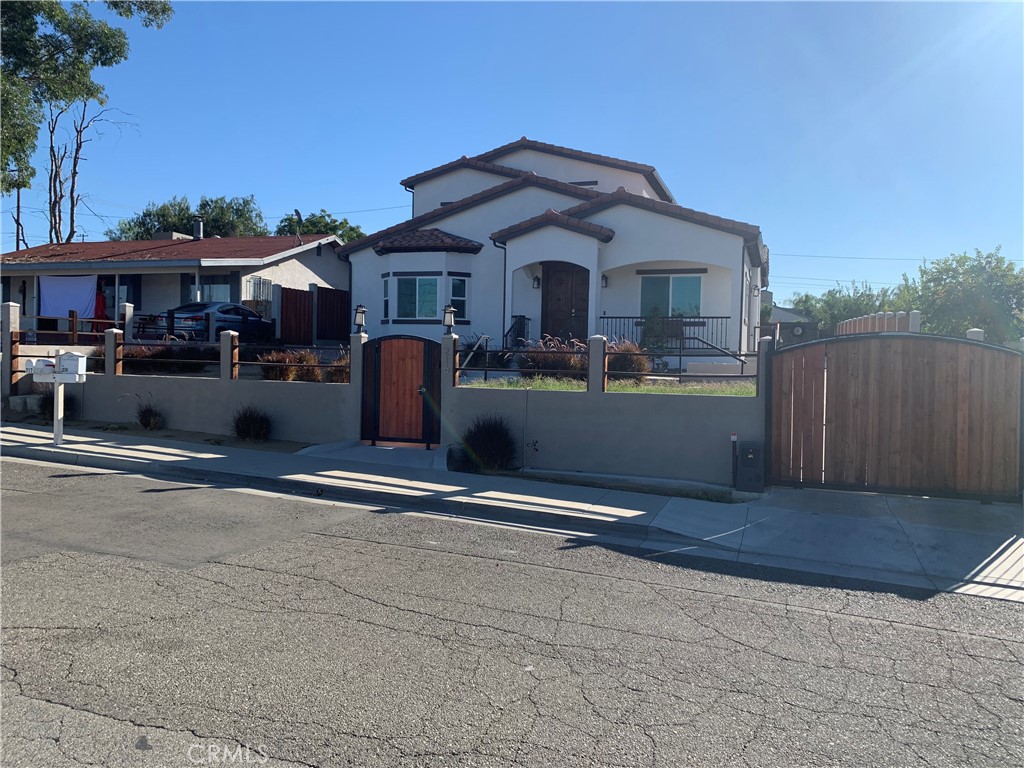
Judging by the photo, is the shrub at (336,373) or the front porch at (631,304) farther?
the front porch at (631,304)

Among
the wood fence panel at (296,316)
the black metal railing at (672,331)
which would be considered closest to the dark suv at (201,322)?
the wood fence panel at (296,316)

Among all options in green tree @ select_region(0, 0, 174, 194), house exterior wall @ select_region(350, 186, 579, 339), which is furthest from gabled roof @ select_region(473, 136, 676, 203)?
green tree @ select_region(0, 0, 174, 194)

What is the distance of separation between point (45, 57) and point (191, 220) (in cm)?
3828

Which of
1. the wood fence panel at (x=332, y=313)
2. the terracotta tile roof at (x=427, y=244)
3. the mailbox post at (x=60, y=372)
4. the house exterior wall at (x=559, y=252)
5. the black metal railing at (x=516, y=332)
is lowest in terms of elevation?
the mailbox post at (x=60, y=372)

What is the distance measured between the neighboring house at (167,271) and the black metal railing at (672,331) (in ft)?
35.2

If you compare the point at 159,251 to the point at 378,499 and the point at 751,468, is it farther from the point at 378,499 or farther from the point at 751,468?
the point at 751,468

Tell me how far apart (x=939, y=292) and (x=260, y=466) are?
26.7 metres

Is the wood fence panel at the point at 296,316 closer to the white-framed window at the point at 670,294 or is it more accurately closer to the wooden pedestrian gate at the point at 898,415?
the white-framed window at the point at 670,294

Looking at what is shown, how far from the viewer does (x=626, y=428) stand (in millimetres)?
11773

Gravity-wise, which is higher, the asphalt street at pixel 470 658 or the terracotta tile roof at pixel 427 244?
the terracotta tile roof at pixel 427 244

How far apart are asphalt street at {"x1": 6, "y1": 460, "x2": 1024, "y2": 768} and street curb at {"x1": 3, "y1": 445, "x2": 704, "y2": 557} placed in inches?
32.6

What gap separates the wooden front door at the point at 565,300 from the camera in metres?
21.4

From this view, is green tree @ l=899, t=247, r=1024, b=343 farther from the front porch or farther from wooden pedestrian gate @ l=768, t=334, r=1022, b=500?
wooden pedestrian gate @ l=768, t=334, r=1022, b=500
